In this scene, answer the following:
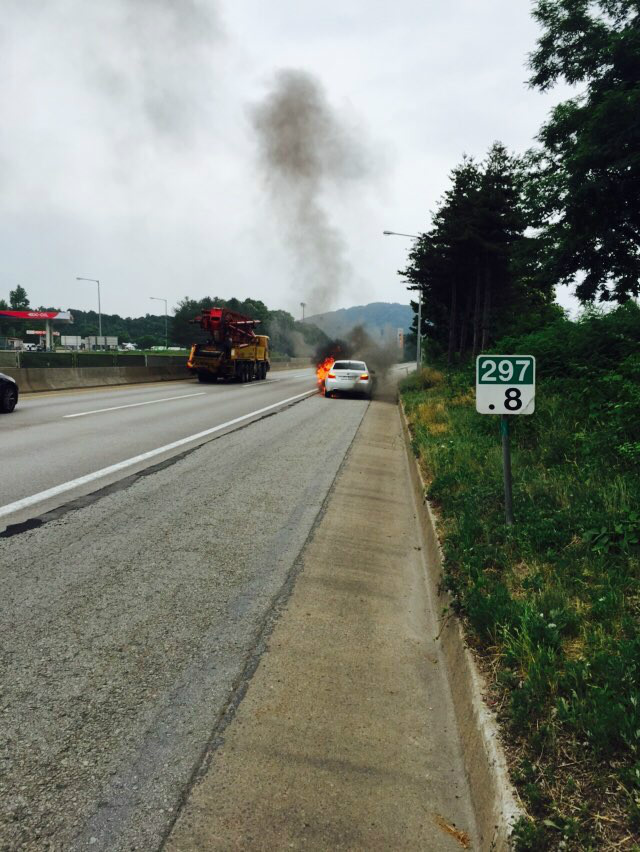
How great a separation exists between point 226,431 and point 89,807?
11.2 metres

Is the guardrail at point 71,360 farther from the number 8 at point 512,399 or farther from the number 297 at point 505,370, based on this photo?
the number 8 at point 512,399

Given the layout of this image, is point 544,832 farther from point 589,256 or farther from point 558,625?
point 589,256

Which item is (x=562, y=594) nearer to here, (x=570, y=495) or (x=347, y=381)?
(x=570, y=495)

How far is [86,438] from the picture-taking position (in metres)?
11.5

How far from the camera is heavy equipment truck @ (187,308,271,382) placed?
103 ft

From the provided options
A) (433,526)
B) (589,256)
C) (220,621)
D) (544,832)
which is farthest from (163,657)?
(589,256)

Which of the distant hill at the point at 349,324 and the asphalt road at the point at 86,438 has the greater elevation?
the distant hill at the point at 349,324

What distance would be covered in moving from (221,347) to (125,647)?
94.2 feet

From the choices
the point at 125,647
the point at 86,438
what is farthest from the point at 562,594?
the point at 86,438

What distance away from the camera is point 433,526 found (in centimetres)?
625

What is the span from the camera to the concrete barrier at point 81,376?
2327cm

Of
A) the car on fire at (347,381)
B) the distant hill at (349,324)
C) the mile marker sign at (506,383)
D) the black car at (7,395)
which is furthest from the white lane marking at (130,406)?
the distant hill at (349,324)

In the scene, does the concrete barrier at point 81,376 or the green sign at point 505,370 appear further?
the concrete barrier at point 81,376

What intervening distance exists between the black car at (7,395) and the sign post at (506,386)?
13.0 metres
